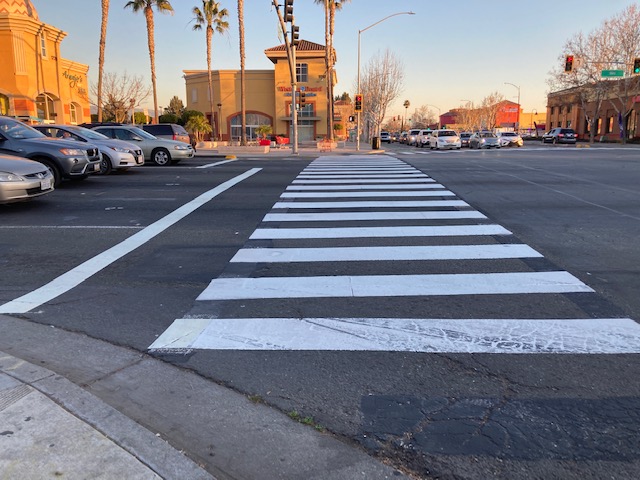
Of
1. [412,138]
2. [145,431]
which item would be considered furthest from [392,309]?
[412,138]

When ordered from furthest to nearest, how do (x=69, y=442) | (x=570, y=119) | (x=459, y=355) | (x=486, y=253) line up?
(x=570, y=119)
(x=486, y=253)
(x=459, y=355)
(x=69, y=442)

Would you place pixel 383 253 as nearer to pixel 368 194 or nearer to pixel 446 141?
pixel 368 194

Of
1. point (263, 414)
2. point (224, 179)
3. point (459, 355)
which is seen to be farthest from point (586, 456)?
point (224, 179)

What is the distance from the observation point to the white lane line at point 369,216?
9.73 metres

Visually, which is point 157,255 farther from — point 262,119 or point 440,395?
point 262,119

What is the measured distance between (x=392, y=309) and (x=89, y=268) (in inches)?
157

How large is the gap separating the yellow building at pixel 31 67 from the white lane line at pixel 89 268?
25919 millimetres

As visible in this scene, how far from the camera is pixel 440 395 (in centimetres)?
359

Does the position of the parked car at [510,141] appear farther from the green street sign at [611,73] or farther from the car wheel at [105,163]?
the car wheel at [105,163]

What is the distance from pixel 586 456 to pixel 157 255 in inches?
232

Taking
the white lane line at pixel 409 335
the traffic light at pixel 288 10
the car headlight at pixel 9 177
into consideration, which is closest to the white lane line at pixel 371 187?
the car headlight at pixel 9 177

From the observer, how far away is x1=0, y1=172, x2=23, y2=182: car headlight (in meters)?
9.49

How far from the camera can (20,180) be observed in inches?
383

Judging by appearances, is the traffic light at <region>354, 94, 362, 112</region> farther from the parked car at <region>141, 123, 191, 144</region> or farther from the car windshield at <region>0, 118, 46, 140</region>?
the car windshield at <region>0, 118, 46, 140</region>
